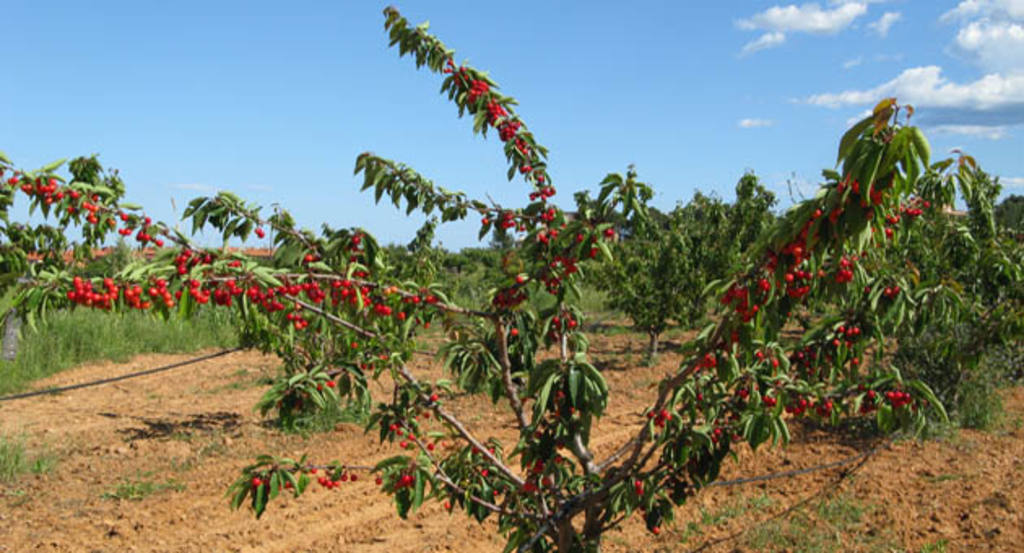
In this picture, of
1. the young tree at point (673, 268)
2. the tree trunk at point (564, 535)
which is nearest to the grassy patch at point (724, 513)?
the tree trunk at point (564, 535)

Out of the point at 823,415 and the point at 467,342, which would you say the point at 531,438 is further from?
the point at 823,415

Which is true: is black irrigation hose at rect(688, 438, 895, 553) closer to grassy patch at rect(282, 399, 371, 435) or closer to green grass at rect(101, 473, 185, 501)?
grassy patch at rect(282, 399, 371, 435)

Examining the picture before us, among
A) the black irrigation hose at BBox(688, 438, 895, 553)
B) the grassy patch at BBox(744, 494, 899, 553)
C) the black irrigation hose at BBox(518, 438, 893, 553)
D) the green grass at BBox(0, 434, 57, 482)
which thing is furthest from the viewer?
the green grass at BBox(0, 434, 57, 482)

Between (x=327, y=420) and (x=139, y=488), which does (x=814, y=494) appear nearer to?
(x=327, y=420)

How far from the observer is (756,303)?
1.91 metres

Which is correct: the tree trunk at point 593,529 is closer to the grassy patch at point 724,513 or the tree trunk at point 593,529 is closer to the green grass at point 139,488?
the grassy patch at point 724,513

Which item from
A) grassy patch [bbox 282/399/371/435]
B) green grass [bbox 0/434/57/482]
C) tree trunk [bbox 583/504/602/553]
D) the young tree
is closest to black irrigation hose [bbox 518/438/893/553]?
tree trunk [bbox 583/504/602/553]

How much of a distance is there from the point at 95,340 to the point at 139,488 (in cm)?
569

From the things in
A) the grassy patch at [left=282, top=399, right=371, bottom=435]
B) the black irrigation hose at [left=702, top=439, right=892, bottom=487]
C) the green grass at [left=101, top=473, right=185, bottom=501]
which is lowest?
the green grass at [left=101, top=473, right=185, bottom=501]

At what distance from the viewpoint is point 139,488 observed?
5.23m

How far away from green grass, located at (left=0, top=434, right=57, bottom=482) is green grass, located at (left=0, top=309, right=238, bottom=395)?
2.38 m

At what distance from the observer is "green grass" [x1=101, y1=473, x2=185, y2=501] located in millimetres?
5100

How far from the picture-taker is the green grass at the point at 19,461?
5445 millimetres

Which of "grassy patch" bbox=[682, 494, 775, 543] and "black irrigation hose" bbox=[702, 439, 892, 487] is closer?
"grassy patch" bbox=[682, 494, 775, 543]
